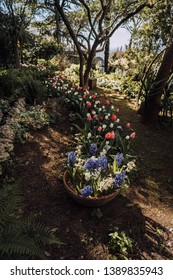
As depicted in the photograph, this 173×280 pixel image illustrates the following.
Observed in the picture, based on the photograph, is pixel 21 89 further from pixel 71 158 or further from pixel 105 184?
pixel 105 184

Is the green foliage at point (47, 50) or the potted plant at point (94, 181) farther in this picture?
the green foliage at point (47, 50)

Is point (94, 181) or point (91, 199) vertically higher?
point (94, 181)

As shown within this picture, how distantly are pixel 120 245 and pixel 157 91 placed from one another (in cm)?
337

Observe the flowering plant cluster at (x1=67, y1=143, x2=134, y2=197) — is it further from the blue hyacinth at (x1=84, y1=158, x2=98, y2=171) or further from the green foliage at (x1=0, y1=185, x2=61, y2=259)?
the green foliage at (x1=0, y1=185, x2=61, y2=259)

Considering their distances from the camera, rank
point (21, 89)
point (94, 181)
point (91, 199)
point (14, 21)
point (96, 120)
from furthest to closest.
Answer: point (14, 21) < point (21, 89) < point (96, 120) < point (94, 181) < point (91, 199)

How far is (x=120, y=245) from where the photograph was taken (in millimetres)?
2006

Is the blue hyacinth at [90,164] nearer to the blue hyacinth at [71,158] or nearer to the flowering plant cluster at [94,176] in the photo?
the flowering plant cluster at [94,176]

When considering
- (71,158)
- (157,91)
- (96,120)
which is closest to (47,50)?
(157,91)

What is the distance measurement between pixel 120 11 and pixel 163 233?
571 cm

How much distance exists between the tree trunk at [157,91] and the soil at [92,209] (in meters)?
0.98

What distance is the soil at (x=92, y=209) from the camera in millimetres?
2074

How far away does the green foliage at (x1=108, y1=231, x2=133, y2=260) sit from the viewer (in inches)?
78.1

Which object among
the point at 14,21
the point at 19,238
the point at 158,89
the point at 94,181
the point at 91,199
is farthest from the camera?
the point at 14,21

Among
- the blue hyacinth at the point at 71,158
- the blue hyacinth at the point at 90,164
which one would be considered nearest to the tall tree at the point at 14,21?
the blue hyacinth at the point at 71,158
